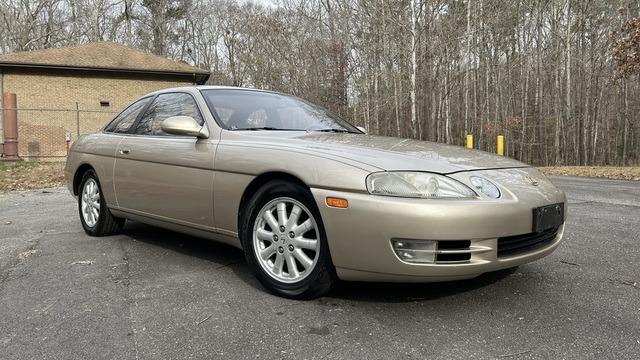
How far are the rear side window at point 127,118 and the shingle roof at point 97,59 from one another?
19.7m

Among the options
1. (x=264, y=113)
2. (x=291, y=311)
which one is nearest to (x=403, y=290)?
(x=291, y=311)

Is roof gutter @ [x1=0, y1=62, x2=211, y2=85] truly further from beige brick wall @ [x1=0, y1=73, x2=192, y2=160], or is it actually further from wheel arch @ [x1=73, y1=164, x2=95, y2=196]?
wheel arch @ [x1=73, y1=164, x2=95, y2=196]

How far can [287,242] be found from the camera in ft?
9.06

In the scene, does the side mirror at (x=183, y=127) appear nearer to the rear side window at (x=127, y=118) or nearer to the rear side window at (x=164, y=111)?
the rear side window at (x=164, y=111)

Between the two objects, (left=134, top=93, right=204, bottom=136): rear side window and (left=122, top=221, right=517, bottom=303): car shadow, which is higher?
(left=134, top=93, right=204, bottom=136): rear side window

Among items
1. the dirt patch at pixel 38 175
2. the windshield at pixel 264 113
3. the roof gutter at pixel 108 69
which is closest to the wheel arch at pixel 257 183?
the windshield at pixel 264 113

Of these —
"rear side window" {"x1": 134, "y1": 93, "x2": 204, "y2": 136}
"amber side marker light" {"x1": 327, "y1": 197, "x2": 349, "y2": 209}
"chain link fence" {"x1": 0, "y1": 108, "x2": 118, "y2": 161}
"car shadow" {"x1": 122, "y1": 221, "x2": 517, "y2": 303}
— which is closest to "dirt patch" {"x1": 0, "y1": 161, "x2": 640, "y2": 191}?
"chain link fence" {"x1": 0, "y1": 108, "x2": 118, "y2": 161}

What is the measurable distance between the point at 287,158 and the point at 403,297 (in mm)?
1117

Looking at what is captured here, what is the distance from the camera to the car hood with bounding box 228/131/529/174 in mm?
2557

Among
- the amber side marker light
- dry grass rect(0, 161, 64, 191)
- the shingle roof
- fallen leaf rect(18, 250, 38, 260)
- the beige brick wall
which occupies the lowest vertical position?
fallen leaf rect(18, 250, 38, 260)

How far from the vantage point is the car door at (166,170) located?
3.28 metres

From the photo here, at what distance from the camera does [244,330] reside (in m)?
2.32

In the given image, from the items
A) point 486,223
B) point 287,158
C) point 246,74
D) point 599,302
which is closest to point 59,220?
point 287,158

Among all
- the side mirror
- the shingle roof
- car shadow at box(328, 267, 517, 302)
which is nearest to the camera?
car shadow at box(328, 267, 517, 302)
